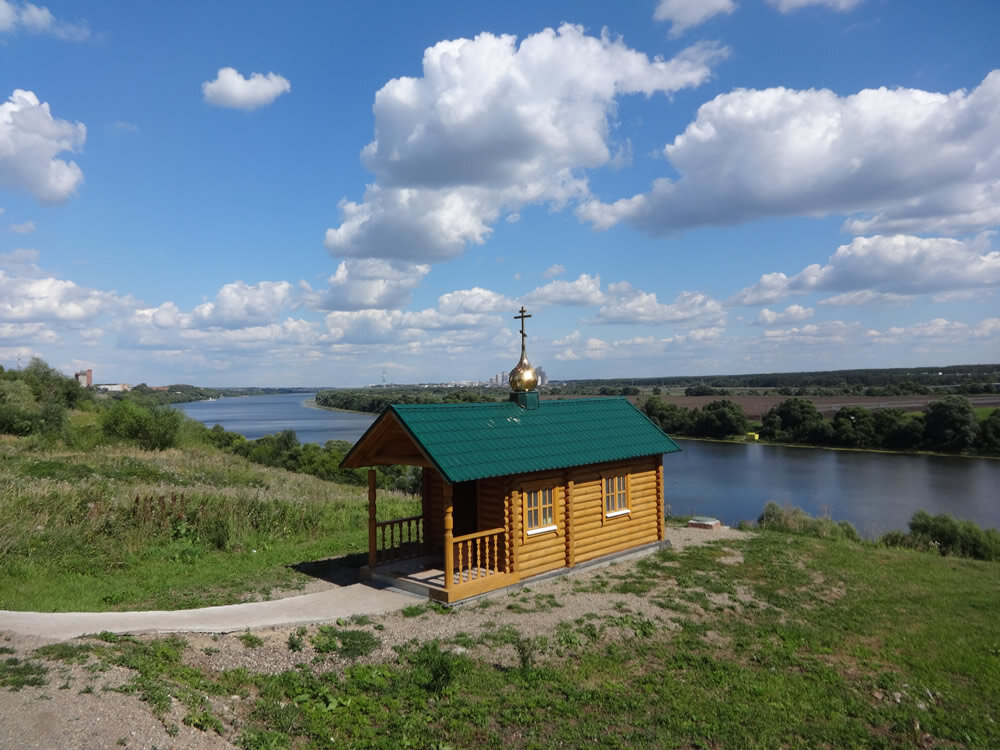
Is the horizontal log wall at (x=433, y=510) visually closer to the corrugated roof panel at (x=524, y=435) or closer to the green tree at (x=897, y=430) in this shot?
the corrugated roof panel at (x=524, y=435)

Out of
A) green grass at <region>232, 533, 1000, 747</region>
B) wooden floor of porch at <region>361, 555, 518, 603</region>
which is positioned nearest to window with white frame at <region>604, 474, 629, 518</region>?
wooden floor of porch at <region>361, 555, 518, 603</region>

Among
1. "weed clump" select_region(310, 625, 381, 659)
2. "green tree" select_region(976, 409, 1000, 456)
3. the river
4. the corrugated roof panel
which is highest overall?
the corrugated roof panel

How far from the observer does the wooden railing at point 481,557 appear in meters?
10.0

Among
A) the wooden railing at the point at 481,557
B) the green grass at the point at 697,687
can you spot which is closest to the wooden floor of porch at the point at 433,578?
the wooden railing at the point at 481,557

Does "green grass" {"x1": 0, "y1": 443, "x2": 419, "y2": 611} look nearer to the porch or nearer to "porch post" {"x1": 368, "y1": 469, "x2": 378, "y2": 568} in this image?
"porch post" {"x1": 368, "y1": 469, "x2": 378, "y2": 568}

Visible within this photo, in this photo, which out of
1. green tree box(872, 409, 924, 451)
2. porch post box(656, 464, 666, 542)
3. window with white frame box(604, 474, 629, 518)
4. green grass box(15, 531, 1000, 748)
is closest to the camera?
green grass box(15, 531, 1000, 748)

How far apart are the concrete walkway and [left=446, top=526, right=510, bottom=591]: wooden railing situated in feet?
2.65

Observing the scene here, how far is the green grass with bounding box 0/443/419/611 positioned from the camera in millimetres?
10039

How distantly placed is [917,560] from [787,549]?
283 cm

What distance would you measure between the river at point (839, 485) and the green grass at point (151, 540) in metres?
17.1

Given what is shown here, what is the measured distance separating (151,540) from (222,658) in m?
6.94

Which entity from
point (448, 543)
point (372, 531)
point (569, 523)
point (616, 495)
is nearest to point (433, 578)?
point (448, 543)

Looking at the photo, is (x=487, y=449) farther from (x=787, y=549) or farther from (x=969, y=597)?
(x=969, y=597)

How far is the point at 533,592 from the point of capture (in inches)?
401
